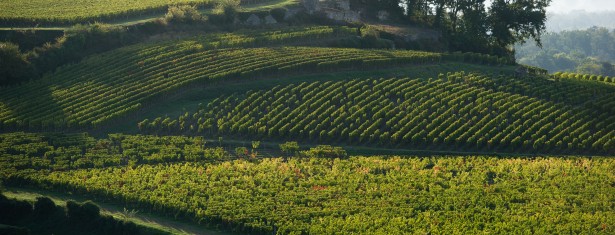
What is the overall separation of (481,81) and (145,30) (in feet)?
137

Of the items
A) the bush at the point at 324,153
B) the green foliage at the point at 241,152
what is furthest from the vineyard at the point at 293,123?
the green foliage at the point at 241,152

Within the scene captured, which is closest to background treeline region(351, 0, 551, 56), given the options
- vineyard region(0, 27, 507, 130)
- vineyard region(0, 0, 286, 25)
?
vineyard region(0, 27, 507, 130)

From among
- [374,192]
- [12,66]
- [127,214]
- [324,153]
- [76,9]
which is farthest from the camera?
A: [76,9]

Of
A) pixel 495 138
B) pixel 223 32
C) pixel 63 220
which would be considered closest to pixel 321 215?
pixel 63 220

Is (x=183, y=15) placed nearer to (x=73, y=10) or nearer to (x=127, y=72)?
(x=73, y=10)

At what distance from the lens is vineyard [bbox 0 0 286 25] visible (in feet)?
318

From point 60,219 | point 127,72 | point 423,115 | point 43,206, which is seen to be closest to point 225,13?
point 127,72

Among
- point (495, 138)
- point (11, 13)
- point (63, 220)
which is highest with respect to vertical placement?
point (11, 13)

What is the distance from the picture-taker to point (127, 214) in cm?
5494

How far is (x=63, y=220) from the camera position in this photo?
53.5m

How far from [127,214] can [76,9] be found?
5635cm

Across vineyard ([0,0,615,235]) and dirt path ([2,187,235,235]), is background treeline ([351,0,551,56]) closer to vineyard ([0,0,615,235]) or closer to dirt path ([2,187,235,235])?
vineyard ([0,0,615,235])

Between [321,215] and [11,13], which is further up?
[11,13]

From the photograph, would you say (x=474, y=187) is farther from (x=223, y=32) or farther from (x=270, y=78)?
(x=223, y=32)
